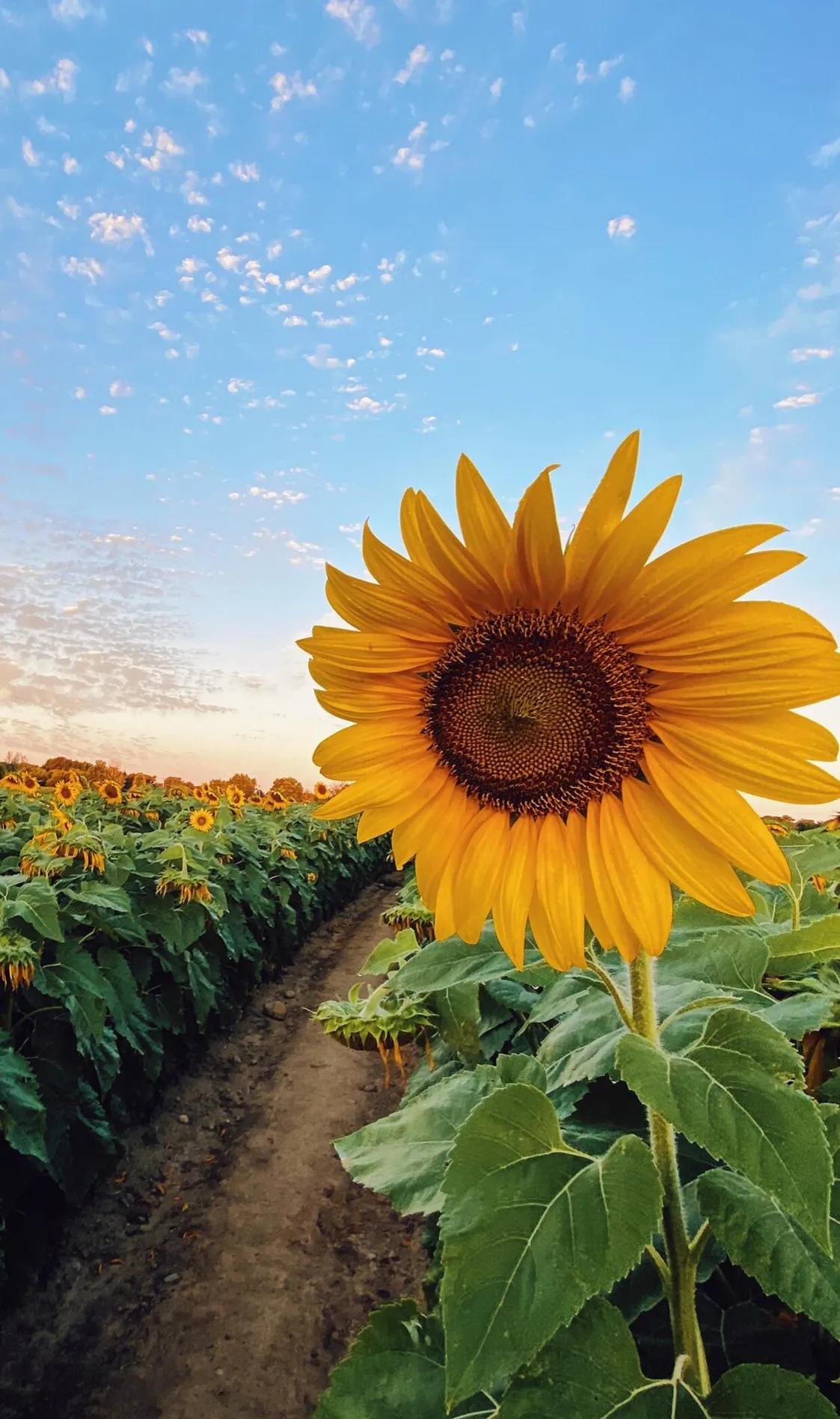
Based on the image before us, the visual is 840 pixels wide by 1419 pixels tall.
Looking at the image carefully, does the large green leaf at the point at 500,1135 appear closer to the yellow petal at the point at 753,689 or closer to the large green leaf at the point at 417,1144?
the large green leaf at the point at 417,1144

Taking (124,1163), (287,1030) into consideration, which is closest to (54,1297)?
(124,1163)

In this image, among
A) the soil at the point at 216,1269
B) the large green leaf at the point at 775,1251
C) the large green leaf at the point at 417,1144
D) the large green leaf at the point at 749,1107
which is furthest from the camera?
the soil at the point at 216,1269

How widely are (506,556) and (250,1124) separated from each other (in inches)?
219

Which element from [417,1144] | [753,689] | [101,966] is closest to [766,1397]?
[417,1144]

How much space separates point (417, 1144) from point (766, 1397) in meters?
0.52

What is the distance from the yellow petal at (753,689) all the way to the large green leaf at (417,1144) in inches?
24.5

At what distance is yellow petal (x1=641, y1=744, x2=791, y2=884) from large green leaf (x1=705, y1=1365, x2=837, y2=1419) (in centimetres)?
55

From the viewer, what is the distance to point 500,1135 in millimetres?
969

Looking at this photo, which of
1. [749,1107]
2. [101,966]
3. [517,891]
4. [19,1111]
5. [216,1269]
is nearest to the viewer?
[749,1107]

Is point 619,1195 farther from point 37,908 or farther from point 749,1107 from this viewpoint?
point 37,908

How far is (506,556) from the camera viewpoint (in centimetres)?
99

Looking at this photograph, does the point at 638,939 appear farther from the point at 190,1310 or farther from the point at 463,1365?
the point at 190,1310

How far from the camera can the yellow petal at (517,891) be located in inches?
41.8

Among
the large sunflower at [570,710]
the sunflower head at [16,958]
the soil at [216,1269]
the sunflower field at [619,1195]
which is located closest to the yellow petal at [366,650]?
the large sunflower at [570,710]
